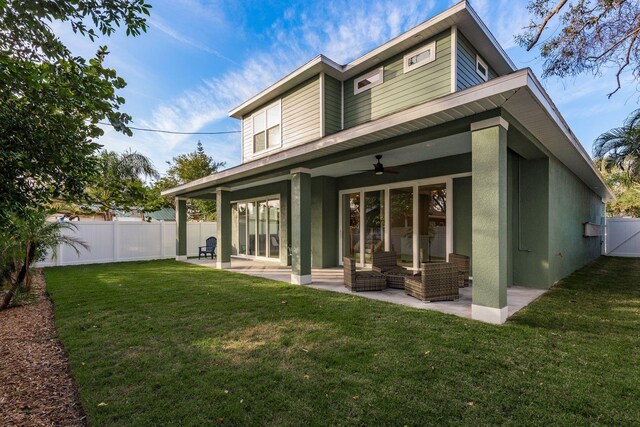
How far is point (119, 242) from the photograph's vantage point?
1242 centimetres

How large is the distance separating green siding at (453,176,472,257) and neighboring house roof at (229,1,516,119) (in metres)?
3.26

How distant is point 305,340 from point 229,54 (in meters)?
12.2

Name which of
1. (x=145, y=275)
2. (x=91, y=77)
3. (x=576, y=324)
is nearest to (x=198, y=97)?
(x=145, y=275)

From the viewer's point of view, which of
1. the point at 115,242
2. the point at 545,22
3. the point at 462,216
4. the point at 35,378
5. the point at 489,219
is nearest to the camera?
the point at 35,378

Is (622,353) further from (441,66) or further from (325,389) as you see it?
(441,66)

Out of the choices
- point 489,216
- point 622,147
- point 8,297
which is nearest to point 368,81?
point 489,216

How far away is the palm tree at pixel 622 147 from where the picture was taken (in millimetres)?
10982

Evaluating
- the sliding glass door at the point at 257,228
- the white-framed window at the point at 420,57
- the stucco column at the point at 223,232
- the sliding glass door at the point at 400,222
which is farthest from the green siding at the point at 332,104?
the stucco column at the point at 223,232

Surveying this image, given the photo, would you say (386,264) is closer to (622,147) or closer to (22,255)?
(22,255)

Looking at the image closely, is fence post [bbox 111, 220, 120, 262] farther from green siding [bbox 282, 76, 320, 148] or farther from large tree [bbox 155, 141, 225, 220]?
large tree [bbox 155, 141, 225, 220]

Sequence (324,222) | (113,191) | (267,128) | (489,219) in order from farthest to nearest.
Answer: (267,128) < (324,222) < (489,219) < (113,191)

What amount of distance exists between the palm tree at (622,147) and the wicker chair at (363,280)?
11428 mm

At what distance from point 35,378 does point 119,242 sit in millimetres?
10749

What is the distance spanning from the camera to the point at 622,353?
3.28 metres
